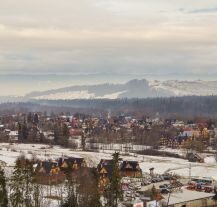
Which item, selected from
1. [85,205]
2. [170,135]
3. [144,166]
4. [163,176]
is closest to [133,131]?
[170,135]

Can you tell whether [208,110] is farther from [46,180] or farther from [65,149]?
[46,180]

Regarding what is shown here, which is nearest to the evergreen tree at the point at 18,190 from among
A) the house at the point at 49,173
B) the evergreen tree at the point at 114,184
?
the evergreen tree at the point at 114,184

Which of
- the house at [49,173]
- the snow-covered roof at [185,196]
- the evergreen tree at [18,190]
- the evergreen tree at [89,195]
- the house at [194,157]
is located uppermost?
the evergreen tree at [18,190]

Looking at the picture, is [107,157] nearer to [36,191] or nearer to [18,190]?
[36,191]

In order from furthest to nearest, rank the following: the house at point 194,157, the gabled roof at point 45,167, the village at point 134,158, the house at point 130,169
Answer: the house at point 194,157, the house at point 130,169, the gabled roof at point 45,167, the village at point 134,158

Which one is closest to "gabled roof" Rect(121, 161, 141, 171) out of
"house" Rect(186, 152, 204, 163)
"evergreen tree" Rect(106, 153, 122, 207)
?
"house" Rect(186, 152, 204, 163)

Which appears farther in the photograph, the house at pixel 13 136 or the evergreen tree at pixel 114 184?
the house at pixel 13 136

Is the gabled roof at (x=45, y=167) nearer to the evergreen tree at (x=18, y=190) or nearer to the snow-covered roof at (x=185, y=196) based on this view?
the snow-covered roof at (x=185, y=196)

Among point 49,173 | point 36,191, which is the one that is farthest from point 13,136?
point 36,191
